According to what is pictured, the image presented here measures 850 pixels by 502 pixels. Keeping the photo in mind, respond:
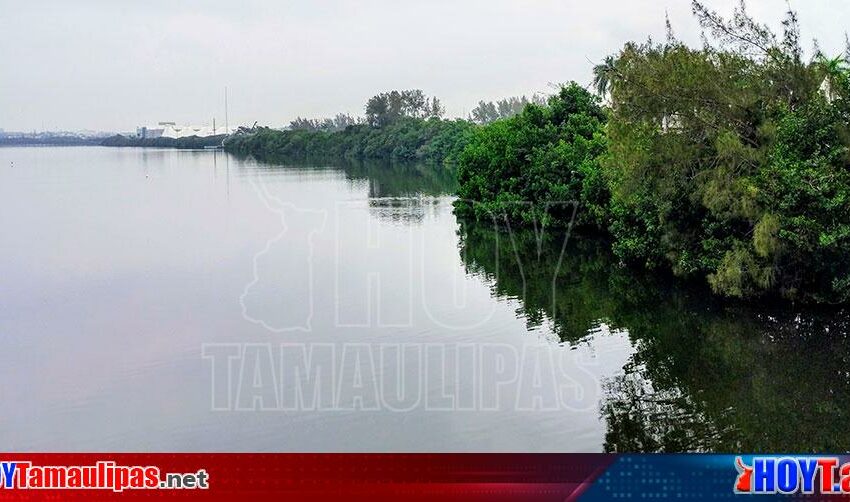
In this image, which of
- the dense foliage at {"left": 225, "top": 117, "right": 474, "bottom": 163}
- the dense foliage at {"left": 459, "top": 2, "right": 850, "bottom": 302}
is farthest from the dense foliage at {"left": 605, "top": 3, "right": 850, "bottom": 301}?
the dense foliage at {"left": 225, "top": 117, "right": 474, "bottom": 163}

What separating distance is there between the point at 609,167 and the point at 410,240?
9882 millimetres

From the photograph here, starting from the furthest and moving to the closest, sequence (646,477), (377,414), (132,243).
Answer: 1. (132,243)
2. (377,414)
3. (646,477)

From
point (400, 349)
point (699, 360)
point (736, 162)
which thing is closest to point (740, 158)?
point (736, 162)

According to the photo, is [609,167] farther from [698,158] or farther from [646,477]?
[646,477]

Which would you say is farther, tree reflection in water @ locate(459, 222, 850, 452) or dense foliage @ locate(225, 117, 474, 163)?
dense foliage @ locate(225, 117, 474, 163)

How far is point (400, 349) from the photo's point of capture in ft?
59.0

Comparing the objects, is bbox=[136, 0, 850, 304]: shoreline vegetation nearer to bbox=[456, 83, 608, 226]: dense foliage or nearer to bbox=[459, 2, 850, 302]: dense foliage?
bbox=[459, 2, 850, 302]: dense foliage

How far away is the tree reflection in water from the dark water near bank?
0.06 metres

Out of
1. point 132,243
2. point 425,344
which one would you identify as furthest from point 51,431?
point 132,243

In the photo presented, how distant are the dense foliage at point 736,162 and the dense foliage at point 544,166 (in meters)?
7.09

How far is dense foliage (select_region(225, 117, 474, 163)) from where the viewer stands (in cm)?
8369

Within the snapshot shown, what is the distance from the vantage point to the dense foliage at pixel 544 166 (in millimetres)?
33344

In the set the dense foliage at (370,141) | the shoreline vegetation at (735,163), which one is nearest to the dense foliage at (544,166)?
the shoreline vegetation at (735,163)

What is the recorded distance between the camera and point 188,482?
9.13m
